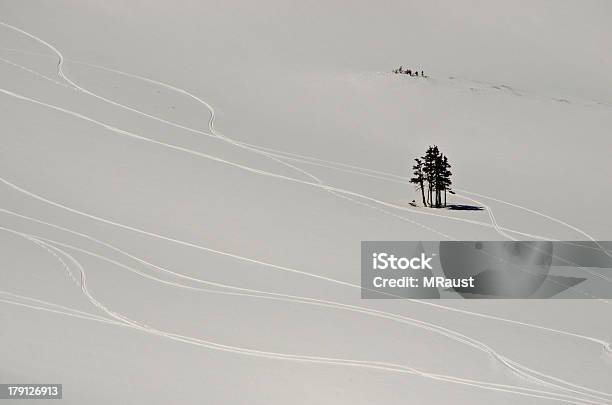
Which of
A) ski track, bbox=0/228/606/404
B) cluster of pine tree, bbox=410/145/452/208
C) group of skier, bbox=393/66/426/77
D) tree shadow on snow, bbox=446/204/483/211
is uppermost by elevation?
group of skier, bbox=393/66/426/77

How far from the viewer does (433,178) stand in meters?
25.7

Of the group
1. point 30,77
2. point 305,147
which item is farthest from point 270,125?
point 30,77

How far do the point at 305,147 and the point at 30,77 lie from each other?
8263mm

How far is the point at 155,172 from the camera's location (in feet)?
84.7

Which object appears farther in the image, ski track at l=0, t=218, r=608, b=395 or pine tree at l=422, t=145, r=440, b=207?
pine tree at l=422, t=145, r=440, b=207

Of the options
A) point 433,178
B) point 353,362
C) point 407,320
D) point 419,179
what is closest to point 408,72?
point 433,178

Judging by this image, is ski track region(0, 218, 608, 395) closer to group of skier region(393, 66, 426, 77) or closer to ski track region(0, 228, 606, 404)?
ski track region(0, 228, 606, 404)

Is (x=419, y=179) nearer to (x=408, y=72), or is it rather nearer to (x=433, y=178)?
(x=433, y=178)

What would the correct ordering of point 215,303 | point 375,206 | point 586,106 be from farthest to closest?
1. point 586,106
2. point 375,206
3. point 215,303

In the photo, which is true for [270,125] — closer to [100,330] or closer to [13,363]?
[100,330]

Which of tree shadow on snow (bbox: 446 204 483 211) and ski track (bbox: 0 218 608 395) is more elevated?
tree shadow on snow (bbox: 446 204 483 211)

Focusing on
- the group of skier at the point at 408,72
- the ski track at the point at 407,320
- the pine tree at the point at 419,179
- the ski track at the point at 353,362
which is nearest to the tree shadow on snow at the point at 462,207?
the pine tree at the point at 419,179

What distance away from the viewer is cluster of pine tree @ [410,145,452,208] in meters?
25.5

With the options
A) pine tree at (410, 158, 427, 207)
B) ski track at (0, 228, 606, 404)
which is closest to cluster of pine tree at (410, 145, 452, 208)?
pine tree at (410, 158, 427, 207)
